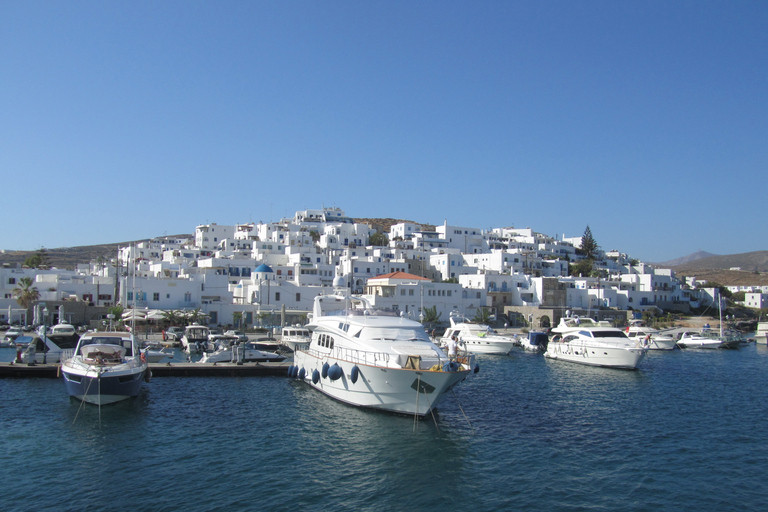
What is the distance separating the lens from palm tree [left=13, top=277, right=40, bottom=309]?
63.4m

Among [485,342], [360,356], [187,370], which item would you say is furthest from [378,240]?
[360,356]

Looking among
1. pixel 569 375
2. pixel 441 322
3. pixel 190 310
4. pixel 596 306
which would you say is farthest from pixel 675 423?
pixel 596 306

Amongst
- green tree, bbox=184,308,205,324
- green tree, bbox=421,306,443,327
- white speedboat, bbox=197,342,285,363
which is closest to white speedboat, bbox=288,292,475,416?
white speedboat, bbox=197,342,285,363

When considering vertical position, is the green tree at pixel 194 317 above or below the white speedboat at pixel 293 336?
above

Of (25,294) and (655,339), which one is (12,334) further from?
(655,339)

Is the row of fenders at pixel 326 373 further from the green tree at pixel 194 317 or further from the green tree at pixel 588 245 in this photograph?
the green tree at pixel 588 245

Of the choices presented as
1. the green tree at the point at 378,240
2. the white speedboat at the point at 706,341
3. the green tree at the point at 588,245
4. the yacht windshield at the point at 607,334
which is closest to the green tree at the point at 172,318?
the yacht windshield at the point at 607,334

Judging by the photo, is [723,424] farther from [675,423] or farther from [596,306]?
[596,306]

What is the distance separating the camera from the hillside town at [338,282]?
6600 cm

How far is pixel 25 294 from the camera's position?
63312 mm

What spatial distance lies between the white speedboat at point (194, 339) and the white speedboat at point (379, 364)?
19.7 meters

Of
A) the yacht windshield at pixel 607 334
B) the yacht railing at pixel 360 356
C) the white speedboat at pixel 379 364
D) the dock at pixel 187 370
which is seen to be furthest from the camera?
the yacht windshield at pixel 607 334

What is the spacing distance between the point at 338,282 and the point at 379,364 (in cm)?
1478

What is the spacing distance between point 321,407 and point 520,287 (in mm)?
57533
